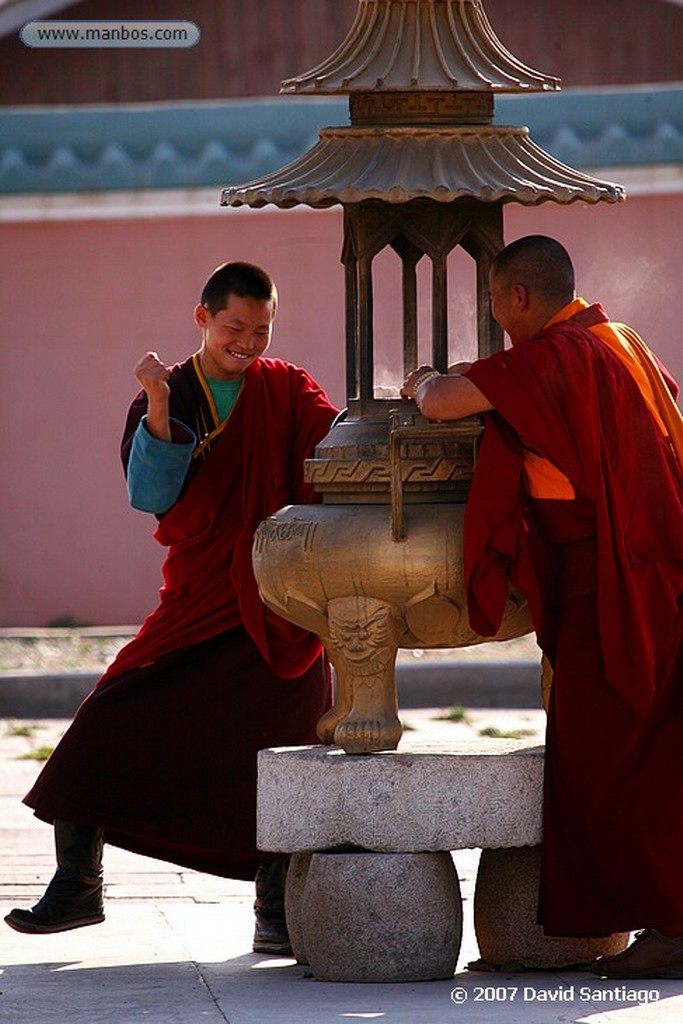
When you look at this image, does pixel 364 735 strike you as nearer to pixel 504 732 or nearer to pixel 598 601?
pixel 598 601

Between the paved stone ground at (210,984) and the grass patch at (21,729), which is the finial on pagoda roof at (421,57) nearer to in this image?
the paved stone ground at (210,984)

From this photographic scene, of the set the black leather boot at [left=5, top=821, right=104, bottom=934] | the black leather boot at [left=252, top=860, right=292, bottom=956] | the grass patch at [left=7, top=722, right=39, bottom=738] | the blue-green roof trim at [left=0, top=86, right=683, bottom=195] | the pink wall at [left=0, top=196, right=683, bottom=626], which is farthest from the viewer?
the pink wall at [left=0, top=196, right=683, bottom=626]

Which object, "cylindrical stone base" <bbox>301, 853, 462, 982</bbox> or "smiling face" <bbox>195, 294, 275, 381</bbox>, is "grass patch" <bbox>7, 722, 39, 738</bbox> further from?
"cylindrical stone base" <bbox>301, 853, 462, 982</bbox>

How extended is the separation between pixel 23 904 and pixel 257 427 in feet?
4.85

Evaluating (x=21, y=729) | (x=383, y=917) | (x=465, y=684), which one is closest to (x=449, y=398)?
(x=383, y=917)

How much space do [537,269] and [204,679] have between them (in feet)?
4.08

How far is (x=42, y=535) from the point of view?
11.9 meters

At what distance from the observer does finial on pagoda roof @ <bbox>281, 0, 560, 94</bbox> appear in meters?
4.63

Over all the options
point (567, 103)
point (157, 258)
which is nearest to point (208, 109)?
point (157, 258)

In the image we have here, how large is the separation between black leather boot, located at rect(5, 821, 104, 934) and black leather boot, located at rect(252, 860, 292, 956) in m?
0.36

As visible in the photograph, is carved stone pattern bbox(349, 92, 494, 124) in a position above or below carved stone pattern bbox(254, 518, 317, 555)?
above

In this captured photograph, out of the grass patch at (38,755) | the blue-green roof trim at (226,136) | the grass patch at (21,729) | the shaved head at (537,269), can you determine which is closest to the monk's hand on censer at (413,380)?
the shaved head at (537,269)

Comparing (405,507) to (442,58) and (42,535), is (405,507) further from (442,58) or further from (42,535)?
(42,535)

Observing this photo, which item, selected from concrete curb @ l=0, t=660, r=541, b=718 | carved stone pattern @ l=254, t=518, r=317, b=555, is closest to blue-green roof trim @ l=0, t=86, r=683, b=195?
concrete curb @ l=0, t=660, r=541, b=718
